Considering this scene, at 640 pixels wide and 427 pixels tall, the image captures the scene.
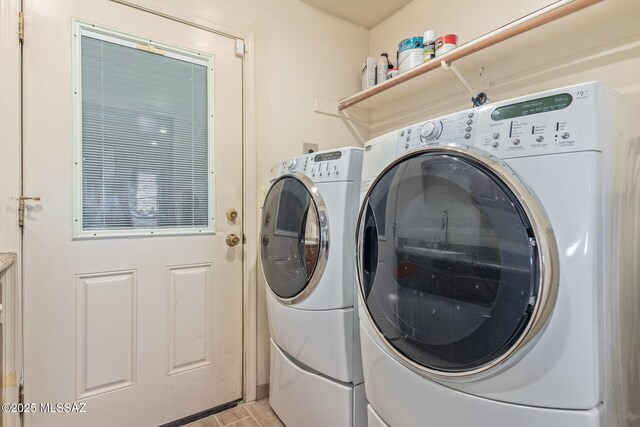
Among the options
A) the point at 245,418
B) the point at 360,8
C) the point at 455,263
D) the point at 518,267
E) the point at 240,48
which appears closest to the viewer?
the point at 518,267

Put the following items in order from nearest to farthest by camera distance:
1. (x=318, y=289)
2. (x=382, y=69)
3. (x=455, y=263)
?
(x=455, y=263)
(x=318, y=289)
(x=382, y=69)

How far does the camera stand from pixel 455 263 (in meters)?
0.79

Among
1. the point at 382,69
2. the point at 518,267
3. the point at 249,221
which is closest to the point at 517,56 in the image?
the point at 382,69

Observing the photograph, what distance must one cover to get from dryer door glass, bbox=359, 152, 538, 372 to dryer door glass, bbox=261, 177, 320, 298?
0.30 metres

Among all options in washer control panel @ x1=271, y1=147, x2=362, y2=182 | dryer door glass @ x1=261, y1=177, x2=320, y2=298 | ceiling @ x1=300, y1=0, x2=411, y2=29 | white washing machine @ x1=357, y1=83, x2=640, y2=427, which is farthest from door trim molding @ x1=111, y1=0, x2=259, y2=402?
white washing machine @ x1=357, y1=83, x2=640, y2=427

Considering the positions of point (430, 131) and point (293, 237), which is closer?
point (430, 131)

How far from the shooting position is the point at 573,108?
0.65 m

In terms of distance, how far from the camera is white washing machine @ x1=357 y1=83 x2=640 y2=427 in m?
0.63

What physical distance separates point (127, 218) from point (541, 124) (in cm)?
161

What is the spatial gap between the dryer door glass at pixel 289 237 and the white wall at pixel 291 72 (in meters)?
0.32

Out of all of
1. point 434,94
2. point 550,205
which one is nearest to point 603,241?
point 550,205

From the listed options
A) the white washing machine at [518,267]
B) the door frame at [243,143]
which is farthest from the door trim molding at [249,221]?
the white washing machine at [518,267]

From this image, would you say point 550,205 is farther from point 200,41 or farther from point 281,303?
point 200,41

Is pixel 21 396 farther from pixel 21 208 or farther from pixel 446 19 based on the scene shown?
pixel 446 19
